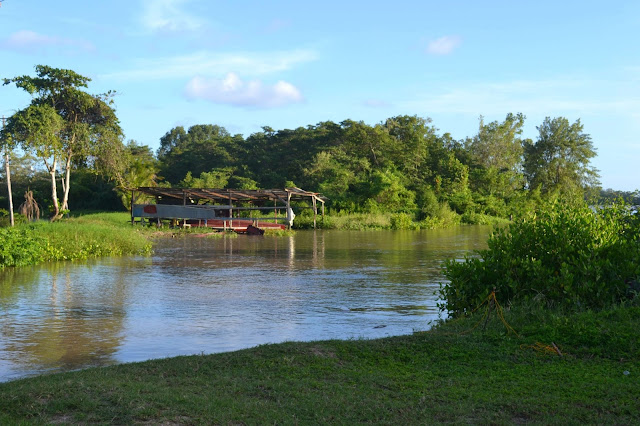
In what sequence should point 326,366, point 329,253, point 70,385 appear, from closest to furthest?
point 70,385, point 326,366, point 329,253

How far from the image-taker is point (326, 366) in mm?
6328

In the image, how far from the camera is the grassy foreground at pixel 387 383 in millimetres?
4742

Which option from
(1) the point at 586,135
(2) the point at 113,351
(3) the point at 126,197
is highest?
(1) the point at 586,135

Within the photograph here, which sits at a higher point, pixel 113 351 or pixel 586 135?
pixel 586 135

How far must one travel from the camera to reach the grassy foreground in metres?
4.74

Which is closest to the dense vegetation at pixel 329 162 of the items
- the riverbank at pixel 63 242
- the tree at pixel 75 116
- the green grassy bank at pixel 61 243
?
the tree at pixel 75 116

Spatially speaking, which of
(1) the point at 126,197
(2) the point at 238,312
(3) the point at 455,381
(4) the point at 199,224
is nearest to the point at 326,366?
(3) the point at 455,381

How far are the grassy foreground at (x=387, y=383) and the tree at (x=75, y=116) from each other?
3306 centimetres

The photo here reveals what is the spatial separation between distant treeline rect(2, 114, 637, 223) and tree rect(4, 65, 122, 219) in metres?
4.75

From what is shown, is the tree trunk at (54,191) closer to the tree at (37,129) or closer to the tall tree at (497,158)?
the tree at (37,129)

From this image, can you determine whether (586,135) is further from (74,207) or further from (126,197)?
(74,207)

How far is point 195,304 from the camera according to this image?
12.4 meters

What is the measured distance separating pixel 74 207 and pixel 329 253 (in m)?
35.8

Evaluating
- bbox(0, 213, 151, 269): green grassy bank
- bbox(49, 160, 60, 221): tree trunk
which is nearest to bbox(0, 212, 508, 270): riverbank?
bbox(0, 213, 151, 269): green grassy bank
